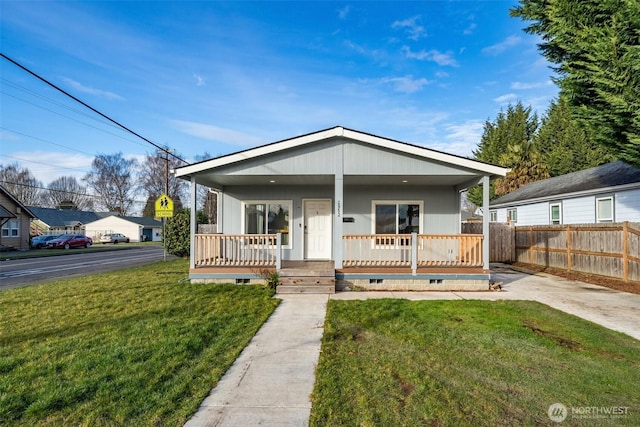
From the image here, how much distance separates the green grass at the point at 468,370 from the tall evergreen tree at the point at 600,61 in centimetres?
433

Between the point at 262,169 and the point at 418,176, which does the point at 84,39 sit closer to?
the point at 262,169

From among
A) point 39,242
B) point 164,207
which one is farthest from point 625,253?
point 39,242

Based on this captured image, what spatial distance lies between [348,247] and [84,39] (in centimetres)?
1208

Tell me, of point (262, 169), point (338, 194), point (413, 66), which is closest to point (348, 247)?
point (338, 194)

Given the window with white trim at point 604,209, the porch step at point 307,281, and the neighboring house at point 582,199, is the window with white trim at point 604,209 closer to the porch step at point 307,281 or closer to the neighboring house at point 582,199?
the neighboring house at point 582,199

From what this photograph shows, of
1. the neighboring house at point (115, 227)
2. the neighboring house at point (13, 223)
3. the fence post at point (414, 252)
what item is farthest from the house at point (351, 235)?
the neighboring house at point (115, 227)

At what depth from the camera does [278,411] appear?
2.81 m

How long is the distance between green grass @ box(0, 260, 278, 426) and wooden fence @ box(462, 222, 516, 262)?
11187 millimetres

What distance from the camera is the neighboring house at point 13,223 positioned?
23042 millimetres

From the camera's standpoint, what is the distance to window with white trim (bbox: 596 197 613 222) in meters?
11.8

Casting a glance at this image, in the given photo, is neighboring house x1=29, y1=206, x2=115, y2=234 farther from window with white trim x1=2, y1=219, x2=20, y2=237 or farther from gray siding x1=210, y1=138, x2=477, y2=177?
gray siding x1=210, y1=138, x2=477, y2=177

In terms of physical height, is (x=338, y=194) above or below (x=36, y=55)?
below

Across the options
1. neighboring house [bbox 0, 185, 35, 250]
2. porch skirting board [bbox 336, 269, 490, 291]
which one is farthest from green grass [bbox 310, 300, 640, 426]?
neighboring house [bbox 0, 185, 35, 250]

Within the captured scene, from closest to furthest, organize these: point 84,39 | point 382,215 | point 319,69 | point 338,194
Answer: point 338,194
point 382,215
point 84,39
point 319,69
